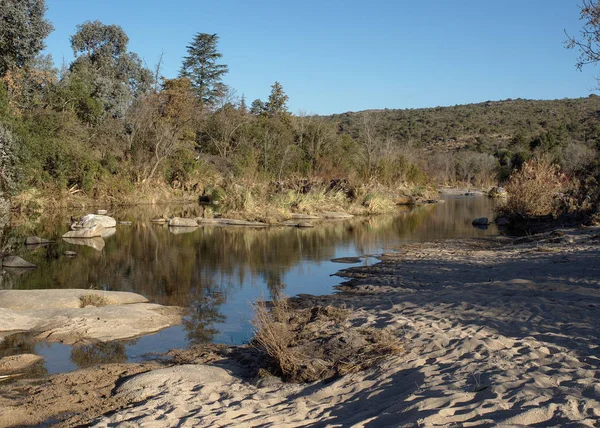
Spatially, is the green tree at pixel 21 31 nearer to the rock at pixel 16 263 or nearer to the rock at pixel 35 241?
the rock at pixel 35 241

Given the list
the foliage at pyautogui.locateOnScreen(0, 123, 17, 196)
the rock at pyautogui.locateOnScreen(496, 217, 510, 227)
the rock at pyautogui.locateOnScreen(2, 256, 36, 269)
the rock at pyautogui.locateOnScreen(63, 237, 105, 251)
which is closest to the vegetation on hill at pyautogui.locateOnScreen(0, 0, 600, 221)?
the foliage at pyautogui.locateOnScreen(0, 123, 17, 196)

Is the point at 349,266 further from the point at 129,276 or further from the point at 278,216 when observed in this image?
the point at 278,216

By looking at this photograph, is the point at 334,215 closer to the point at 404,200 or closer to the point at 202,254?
the point at 404,200

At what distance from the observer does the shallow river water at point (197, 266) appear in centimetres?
914

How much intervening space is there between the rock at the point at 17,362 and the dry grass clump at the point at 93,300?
2.78 m

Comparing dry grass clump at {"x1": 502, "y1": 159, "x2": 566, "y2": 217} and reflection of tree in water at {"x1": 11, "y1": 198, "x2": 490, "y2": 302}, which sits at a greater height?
dry grass clump at {"x1": 502, "y1": 159, "x2": 566, "y2": 217}

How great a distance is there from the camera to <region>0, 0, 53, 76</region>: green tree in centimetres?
2803

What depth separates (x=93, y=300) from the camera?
1097 centimetres

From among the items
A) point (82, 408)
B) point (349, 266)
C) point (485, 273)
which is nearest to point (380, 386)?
point (82, 408)

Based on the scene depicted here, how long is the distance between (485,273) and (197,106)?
122ft

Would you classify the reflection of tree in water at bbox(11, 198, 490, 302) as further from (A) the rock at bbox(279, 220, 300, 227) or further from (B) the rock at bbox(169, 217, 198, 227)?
(A) the rock at bbox(279, 220, 300, 227)

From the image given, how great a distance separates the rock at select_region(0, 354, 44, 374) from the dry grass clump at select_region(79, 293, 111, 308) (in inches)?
109

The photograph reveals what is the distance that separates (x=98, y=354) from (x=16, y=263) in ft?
27.4

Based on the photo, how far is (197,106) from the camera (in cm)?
4619
